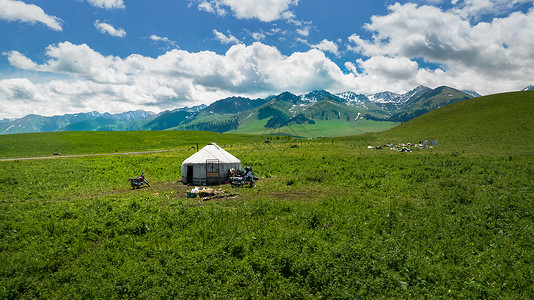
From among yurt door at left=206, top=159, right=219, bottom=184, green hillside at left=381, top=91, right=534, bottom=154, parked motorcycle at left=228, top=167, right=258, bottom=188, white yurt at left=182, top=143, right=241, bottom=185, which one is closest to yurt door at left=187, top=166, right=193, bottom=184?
white yurt at left=182, top=143, right=241, bottom=185

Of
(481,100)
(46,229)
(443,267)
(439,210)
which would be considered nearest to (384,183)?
(439,210)

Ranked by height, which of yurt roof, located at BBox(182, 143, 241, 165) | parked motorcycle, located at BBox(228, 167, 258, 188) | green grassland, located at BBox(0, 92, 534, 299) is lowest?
green grassland, located at BBox(0, 92, 534, 299)

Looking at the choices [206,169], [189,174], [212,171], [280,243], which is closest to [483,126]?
[212,171]

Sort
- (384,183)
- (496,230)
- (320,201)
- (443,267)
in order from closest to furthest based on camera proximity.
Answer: (443,267) → (496,230) → (320,201) → (384,183)

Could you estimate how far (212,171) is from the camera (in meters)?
27.2

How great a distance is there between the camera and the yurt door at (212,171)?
27062mm

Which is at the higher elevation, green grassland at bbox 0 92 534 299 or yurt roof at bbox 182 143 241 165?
yurt roof at bbox 182 143 241 165

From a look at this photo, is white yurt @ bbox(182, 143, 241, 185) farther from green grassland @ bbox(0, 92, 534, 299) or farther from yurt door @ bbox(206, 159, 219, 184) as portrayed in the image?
green grassland @ bbox(0, 92, 534, 299)

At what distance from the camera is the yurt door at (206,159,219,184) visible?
27.1 meters

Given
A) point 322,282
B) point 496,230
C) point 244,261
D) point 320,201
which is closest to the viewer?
point 322,282

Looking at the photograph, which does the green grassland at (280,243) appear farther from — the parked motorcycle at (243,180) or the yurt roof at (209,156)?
the yurt roof at (209,156)

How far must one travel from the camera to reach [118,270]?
10.1m

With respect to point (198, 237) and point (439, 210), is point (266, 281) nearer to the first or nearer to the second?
point (198, 237)

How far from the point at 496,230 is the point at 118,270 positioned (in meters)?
18.4
